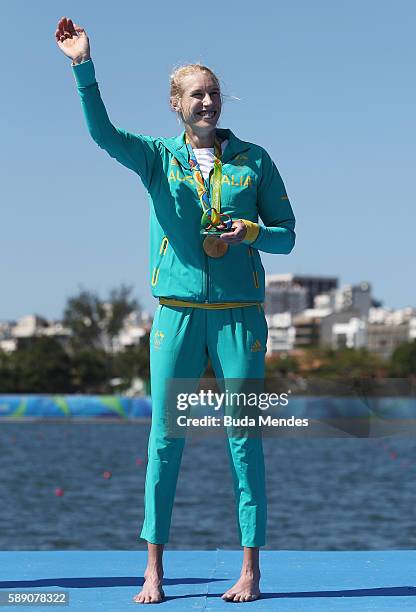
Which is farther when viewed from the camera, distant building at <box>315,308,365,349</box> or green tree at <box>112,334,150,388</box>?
distant building at <box>315,308,365,349</box>

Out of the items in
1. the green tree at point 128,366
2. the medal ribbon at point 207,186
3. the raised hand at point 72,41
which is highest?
the raised hand at point 72,41

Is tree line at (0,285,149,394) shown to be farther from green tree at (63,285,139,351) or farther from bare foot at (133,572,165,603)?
bare foot at (133,572,165,603)

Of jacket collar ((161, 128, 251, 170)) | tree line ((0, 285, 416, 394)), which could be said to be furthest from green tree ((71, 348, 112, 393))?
jacket collar ((161, 128, 251, 170))

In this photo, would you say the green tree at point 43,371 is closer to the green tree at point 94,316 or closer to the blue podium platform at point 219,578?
the green tree at point 94,316

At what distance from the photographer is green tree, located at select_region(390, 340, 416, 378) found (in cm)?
9519

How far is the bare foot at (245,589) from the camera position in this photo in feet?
12.7

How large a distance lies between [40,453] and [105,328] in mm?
51467

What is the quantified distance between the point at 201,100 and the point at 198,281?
2.26ft

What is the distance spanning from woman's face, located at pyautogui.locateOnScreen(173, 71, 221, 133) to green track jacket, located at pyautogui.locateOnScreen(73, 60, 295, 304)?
0.40ft

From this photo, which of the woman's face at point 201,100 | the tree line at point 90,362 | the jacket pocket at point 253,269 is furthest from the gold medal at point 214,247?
the tree line at point 90,362

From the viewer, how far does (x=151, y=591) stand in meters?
3.86

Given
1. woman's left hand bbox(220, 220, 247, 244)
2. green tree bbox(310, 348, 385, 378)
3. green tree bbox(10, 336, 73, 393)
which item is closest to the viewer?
woman's left hand bbox(220, 220, 247, 244)

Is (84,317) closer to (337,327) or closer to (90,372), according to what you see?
(90,372)

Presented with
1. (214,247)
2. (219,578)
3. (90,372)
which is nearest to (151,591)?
(219,578)
